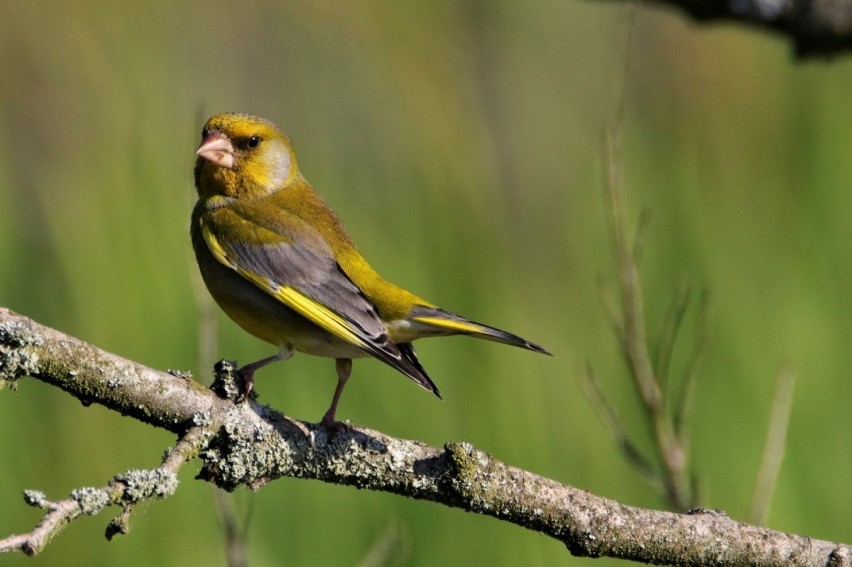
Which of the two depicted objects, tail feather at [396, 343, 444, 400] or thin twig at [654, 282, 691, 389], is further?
thin twig at [654, 282, 691, 389]

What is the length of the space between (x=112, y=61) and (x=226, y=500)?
2212mm

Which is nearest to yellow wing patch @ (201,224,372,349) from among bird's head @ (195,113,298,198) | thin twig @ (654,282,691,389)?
bird's head @ (195,113,298,198)

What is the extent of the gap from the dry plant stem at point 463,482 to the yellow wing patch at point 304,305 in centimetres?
57

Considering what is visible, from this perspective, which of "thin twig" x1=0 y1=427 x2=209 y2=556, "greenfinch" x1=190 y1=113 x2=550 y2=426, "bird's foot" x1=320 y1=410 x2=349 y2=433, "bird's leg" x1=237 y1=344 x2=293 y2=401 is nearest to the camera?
"thin twig" x1=0 y1=427 x2=209 y2=556

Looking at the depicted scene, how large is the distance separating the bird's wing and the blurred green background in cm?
28

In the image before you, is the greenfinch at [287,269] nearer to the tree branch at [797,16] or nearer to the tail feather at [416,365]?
the tail feather at [416,365]

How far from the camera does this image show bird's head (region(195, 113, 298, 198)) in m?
3.87

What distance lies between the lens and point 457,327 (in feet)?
10.6

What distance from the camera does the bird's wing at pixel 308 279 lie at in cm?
319

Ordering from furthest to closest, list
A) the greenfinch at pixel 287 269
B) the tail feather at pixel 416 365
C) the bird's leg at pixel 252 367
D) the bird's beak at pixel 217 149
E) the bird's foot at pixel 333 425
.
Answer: the bird's beak at pixel 217 149 → the greenfinch at pixel 287 269 → the tail feather at pixel 416 365 → the bird's foot at pixel 333 425 → the bird's leg at pixel 252 367

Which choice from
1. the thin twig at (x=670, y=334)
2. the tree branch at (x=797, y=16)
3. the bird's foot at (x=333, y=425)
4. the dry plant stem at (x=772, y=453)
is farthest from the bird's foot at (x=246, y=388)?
the tree branch at (x=797, y=16)

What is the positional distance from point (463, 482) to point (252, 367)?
1.92ft

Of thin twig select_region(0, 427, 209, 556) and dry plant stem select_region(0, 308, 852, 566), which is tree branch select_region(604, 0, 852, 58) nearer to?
dry plant stem select_region(0, 308, 852, 566)

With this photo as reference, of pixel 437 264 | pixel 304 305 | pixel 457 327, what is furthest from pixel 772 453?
pixel 304 305
